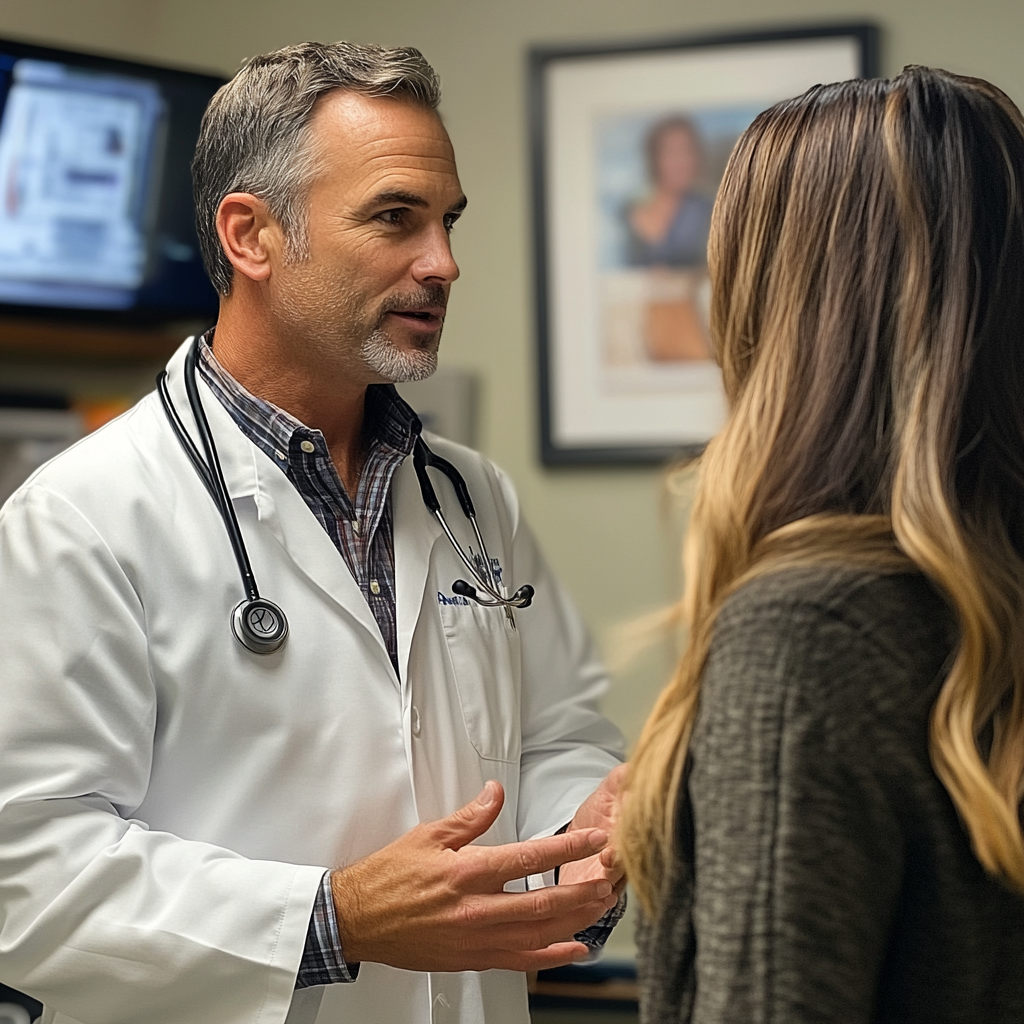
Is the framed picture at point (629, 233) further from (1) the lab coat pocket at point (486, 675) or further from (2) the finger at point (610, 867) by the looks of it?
(2) the finger at point (610, 867)

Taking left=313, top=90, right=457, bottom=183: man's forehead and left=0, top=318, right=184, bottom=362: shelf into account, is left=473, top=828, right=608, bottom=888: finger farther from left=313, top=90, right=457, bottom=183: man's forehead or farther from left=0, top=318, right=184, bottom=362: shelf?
left=0, top=318, right=184, bottom=362: shelf

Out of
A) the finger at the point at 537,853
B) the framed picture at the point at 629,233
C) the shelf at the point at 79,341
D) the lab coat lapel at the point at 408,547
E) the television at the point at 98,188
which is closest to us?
the finger at the point at 537,853

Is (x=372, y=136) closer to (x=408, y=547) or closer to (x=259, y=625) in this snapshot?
(x=408, y=547)

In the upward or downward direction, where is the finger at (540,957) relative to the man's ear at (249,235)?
downward

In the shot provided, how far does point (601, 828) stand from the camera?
49.9 inches

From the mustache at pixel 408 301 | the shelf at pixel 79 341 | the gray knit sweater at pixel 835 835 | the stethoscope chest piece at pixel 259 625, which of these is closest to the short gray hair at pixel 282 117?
the mustache at pixel 408 301

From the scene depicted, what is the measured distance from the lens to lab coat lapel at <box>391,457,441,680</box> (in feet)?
4.63

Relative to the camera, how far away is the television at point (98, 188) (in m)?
2.39

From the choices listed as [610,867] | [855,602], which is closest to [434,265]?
[610,867]

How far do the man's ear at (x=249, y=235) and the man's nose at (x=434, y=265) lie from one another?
164 millimetres

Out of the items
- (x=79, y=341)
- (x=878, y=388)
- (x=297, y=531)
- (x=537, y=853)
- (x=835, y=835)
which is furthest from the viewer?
(x=79, y=341)

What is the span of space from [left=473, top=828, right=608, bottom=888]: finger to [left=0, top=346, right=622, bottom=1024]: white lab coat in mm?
172

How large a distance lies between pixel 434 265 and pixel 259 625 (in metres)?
0.46

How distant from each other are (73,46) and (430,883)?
223cm
